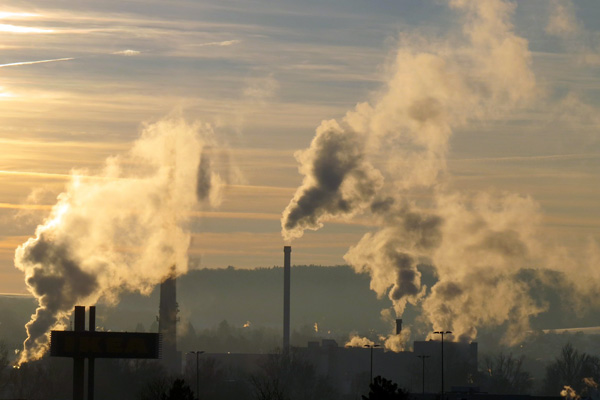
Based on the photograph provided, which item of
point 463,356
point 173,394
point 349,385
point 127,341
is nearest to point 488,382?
point 463,356

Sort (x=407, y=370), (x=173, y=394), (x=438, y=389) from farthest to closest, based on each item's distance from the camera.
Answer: (x=407, y=370) < (x=438, y=389) < (x=173, y=394)

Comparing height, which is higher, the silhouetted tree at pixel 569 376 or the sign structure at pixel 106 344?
the sign structure at pixel 106 344

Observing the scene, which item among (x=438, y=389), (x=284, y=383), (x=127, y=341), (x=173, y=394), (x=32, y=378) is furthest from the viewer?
(x=438, y=389)

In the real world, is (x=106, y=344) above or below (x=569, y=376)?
above

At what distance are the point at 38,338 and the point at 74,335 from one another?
4694 centimetres

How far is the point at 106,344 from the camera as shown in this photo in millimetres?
103438

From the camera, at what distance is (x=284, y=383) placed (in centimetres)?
17150

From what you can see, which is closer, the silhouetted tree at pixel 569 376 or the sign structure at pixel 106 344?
the sign structure at pixel 106 344

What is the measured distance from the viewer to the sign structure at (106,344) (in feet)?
337

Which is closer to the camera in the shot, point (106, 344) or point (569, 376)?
point (106, 344)

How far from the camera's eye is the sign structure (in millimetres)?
102625

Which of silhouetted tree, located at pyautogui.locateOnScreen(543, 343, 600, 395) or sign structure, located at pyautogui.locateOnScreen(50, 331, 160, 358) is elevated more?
sign structure, located at pyautogui.locateOnScreen(50, 331, 160, 358)

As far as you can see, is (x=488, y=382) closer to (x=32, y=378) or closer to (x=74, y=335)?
(x=32, y=378)

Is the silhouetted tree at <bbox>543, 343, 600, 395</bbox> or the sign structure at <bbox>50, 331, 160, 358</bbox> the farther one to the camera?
the silhouetted tree at <bbox>543, 343, 600, 395</bbox>
